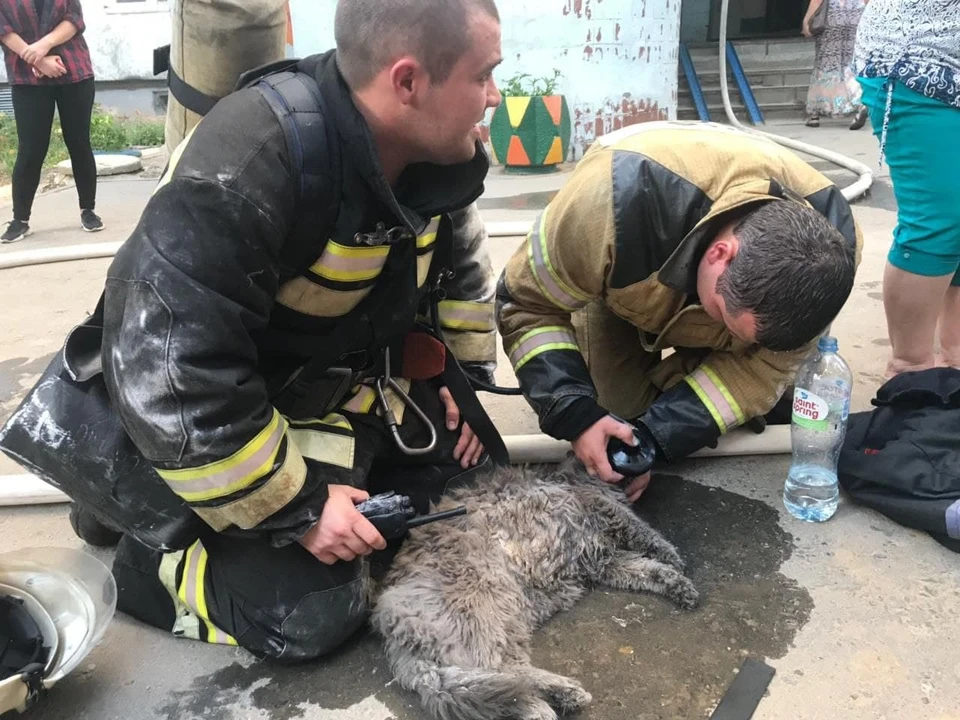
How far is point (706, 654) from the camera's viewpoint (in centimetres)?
180

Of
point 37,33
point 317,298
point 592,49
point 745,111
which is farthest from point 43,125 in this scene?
point 745,111

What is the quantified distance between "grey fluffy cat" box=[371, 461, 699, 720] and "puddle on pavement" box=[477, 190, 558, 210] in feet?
14.5

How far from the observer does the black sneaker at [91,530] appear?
87.3 inches

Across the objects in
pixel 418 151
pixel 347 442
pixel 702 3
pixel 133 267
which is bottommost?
pixel 347 442

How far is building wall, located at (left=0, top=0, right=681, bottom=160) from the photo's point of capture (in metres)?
8.26

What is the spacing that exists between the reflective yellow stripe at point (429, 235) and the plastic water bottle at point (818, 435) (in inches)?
44.2

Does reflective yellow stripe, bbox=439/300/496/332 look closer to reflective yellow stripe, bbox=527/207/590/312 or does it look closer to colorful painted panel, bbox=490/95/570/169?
reflective yellow stripe, bbox=527/207/590/312

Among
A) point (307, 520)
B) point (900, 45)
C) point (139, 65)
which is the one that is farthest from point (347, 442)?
point (139, 65)

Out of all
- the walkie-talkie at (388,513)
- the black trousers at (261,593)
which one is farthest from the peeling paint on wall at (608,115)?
the walkie-talkie at (388,513)

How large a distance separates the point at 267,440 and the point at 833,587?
1.44m

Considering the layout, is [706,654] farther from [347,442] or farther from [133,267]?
[133,267]

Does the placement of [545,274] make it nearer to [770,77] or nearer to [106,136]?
[106,136]

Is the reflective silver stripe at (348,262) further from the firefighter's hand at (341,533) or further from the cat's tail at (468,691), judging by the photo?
the cat's tail at (468,691)

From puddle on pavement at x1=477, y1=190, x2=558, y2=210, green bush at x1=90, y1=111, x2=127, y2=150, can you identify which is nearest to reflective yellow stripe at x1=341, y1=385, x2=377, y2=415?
puddle on pavement at x1=477, y1=190, x2=558, y2=210
